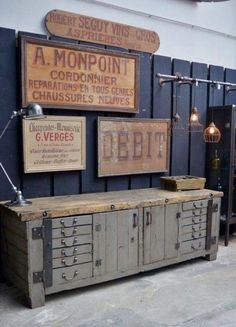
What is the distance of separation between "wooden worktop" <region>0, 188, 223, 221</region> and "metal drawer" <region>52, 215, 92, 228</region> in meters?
0.03

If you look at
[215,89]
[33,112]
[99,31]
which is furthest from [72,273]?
[215,89]

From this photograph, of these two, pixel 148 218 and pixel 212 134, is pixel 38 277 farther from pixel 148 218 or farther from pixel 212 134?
pixel 212 134

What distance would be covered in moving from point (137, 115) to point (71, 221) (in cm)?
151

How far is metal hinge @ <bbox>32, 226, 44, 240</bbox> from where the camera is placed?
269 centimetres

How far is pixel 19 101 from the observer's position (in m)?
3.15

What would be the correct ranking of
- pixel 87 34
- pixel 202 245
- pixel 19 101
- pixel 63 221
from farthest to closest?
pixel 202 245
pixel 87 34
pixel 19 101
pixel 63 221

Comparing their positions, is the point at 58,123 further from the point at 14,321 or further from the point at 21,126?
the point at 14,321

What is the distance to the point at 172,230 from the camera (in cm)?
345

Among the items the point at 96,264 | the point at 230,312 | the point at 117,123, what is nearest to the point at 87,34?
the point at 117,123

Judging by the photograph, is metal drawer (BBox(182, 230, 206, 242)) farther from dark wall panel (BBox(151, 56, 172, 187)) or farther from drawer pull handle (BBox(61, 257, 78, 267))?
drawer pull handle (BBox(61, 257, 78, 267))

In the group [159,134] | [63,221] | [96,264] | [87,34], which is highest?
[87,34]

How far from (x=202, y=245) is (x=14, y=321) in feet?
6.48

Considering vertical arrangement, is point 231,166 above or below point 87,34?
below

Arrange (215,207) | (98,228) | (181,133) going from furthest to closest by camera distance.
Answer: (181,133) → (215,207) → (98,228)
